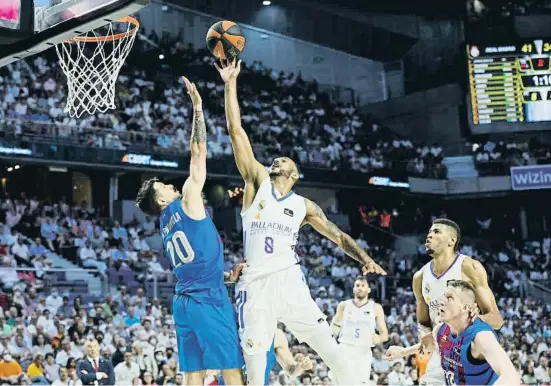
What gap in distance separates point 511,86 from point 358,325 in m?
15.2

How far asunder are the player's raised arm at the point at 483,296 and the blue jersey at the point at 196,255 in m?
1.93

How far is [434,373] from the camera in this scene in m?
6.59

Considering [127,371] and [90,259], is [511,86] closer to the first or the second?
[90,259]

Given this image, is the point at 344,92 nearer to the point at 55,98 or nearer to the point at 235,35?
the point at 55,98

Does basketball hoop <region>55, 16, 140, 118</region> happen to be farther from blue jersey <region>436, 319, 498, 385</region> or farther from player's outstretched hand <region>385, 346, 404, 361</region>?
blue jersey <region>436, 319, 498, 385</region>

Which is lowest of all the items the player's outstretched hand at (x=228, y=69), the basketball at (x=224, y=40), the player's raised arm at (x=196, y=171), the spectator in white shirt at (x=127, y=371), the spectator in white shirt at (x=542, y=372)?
the spectator in white shirt at (x=542, y=372)

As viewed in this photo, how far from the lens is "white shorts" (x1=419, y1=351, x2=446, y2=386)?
21.5 ft

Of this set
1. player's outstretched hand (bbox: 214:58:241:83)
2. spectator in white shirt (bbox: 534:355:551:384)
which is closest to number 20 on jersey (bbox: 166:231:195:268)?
player's outstretched hand (bbox: 214:58:241:83)

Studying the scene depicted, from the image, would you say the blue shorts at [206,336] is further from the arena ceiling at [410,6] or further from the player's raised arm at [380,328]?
the arena ceiling at [410,6]

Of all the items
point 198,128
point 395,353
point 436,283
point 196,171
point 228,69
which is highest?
point 228,69

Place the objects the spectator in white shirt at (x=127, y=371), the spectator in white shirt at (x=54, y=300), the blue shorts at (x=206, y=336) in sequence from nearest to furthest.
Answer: the blue shorts at (x=206, y=336)
the spectator in white shirt at (x=127, y=371)
the spectator in white shirt at (x=54, y=300)

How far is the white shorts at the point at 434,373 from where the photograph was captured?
6.55 m

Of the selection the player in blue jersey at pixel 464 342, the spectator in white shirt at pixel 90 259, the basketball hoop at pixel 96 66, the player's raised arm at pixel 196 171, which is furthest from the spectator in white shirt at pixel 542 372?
the player's raised arm at pixel 196 171

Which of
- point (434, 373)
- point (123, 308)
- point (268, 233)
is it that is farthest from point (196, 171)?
point (123, 308)
